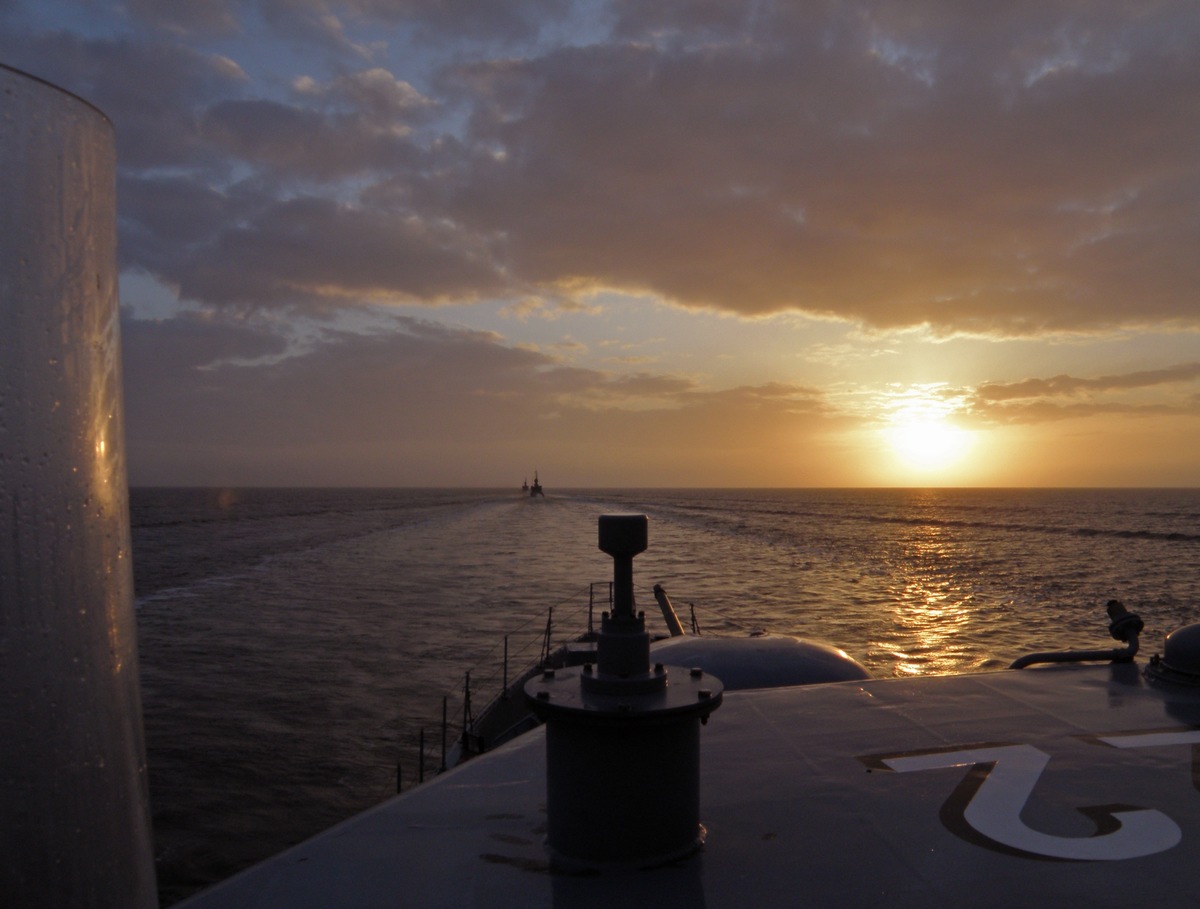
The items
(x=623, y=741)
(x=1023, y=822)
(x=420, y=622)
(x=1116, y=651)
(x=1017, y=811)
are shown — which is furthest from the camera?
(x=420, y=622)

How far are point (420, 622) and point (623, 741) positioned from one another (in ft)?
113

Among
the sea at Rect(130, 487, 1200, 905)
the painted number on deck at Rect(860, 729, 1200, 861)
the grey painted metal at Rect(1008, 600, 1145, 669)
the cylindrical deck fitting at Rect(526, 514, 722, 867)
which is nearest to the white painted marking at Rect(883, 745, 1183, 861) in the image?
the painted number on deck at Rect(860, 729, 1200, 861)

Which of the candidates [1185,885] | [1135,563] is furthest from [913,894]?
[1135,563]

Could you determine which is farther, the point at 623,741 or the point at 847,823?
the point at 847,823

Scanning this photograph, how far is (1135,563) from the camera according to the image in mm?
65938

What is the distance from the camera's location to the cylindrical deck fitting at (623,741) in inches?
150

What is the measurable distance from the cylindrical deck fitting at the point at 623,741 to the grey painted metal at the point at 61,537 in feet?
7.86

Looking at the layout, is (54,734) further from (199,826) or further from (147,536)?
(147,536)

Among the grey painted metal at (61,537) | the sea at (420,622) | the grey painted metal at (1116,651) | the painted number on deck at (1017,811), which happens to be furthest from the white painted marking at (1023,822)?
the sea at (420,622)

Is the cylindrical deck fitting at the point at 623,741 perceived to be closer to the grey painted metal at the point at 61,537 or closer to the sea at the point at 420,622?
the grey painted metal at the point at 61,537

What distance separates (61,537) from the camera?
1476mm

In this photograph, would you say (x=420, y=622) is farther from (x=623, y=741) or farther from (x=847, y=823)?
(x=623, y=741)

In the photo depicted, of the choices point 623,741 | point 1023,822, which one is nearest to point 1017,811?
point 1023,822

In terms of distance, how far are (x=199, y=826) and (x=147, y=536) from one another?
284ft
